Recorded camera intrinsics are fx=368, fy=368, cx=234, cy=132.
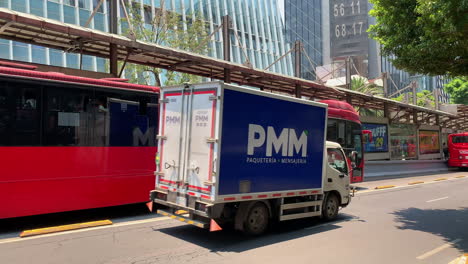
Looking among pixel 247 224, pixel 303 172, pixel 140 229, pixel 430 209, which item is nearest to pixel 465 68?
pixel 430 209

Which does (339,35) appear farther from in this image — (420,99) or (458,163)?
(458,163)

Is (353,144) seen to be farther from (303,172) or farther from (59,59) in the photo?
(59,59)

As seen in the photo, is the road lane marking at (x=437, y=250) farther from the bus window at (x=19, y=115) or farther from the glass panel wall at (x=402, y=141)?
the glass panel wall at (x=402, y=141)

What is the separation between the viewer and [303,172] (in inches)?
300

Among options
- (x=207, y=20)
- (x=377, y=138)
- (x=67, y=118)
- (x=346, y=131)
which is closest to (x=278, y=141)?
(x=67, y=118)

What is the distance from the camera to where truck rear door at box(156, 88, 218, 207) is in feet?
20.7

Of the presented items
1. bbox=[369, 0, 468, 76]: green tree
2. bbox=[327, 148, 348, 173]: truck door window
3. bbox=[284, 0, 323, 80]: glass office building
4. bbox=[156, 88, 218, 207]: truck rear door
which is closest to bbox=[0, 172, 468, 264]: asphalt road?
bbox=[156, 88, 218, 207]: truck rear door

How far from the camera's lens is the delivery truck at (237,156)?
247 inches

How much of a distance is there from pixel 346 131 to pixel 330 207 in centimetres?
677

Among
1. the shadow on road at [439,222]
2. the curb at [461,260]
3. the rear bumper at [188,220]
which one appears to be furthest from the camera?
the shadow on road at [439,222]

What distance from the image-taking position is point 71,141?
25.5 feet

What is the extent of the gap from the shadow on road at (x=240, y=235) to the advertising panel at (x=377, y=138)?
52.5 ft

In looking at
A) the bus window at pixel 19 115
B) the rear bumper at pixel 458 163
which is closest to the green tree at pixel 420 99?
the rear bumper at pixel 458 163

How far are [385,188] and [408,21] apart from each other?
8762 mm
